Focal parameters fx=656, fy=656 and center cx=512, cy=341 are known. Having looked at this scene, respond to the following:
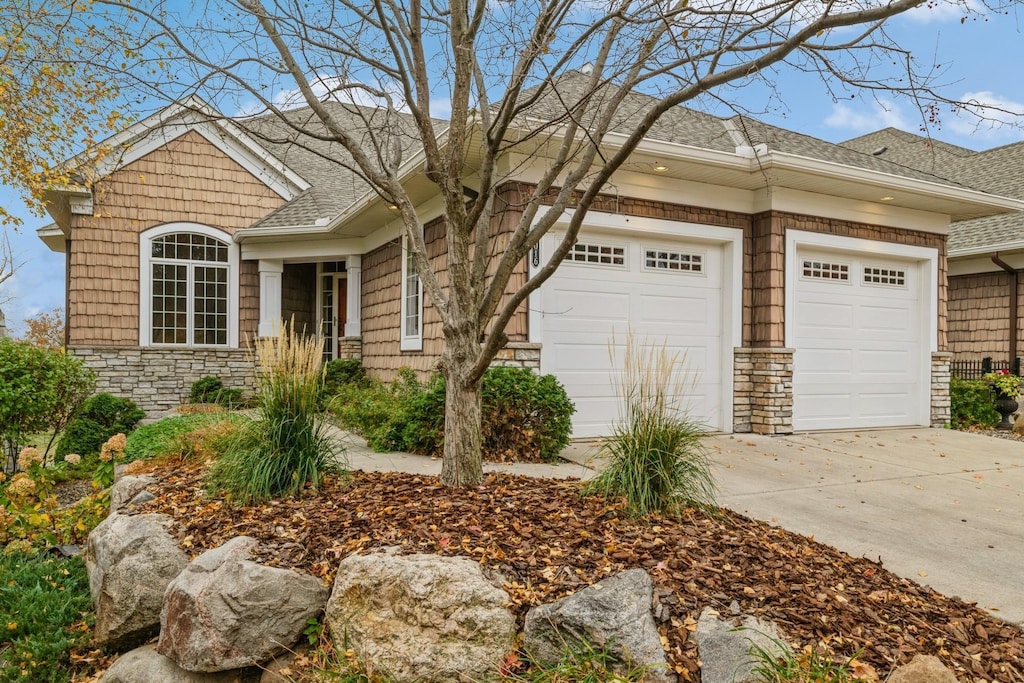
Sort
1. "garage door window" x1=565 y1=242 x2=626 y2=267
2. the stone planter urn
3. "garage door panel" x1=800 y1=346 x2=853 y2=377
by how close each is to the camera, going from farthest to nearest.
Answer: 1. the stone planter urn
2. "garage door panel" x1=800 y1=346 x2=853 y2=377
3. "garage door window" x1=565 y1=242 x2=626 y2=267

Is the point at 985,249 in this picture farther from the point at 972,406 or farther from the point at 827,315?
the point at 827,315

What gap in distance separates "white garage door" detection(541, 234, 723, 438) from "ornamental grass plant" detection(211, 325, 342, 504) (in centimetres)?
330

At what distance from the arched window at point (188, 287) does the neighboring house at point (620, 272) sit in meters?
0.02

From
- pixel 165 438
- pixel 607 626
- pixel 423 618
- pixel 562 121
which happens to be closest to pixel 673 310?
pixel 562 121

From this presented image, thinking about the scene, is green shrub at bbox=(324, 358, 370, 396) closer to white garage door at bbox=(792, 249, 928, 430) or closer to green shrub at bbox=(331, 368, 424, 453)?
green shrub at bbox=(331, 368, 424, 453)

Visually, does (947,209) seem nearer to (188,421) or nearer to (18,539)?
(188,421)

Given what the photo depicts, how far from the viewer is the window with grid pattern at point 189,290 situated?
11289mm

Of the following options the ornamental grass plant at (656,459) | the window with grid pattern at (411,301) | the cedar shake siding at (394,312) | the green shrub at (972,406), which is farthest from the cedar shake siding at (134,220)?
the green shrub at (972,406)

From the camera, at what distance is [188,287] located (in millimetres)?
11477

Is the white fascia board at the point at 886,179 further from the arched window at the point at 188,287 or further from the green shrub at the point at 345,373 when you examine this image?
the arched window at the point at 188,287

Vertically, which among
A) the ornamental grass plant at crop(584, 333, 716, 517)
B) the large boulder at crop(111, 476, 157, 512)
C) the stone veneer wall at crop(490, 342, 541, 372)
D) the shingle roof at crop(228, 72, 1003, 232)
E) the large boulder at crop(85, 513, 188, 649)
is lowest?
the large boulder at crop(85, 513, 188, 649)

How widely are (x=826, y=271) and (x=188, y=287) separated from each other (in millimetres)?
10192

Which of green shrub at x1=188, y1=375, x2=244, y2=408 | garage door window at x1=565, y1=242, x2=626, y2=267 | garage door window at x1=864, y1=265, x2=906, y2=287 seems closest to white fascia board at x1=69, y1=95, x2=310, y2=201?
green shrub at x1=188, y1=375, x2=244, y2=408

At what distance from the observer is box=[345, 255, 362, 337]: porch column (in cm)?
1139
